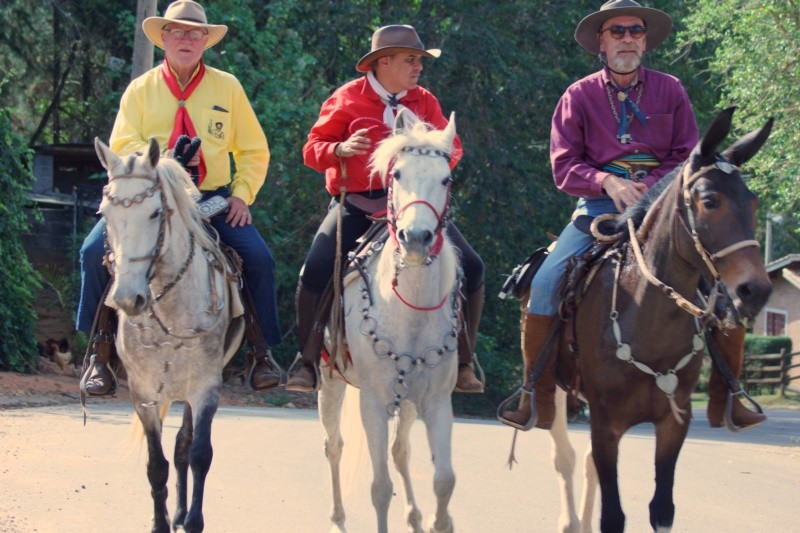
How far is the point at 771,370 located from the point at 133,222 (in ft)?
119

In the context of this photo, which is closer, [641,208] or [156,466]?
[641,208]

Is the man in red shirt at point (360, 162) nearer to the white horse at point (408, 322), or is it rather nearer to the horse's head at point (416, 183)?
the white horse at point (408, 322)

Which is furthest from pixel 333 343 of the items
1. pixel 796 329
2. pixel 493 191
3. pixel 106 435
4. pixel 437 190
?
pixel 796 329

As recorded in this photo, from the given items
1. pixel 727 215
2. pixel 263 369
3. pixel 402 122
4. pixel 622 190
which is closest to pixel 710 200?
pixel 727 215

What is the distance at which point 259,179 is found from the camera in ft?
27.2

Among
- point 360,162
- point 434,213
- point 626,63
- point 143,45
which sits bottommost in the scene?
point 434,213

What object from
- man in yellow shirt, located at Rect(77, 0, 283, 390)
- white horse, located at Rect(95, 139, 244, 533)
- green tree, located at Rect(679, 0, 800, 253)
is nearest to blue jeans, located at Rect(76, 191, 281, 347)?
man in yellow shirt, located at Rect(77, 0, 283, 390)

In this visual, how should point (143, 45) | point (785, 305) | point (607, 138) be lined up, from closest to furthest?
point (607, 138) < point (143, 45) < point (785, 305)

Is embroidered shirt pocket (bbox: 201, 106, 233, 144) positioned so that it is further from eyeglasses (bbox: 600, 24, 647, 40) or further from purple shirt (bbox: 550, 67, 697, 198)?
eyeglasses (bbox: 600, 24, 647, 40)

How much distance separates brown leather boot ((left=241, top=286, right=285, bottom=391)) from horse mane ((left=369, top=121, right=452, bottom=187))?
5.72 feet

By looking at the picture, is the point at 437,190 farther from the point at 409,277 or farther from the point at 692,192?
the point at 692,192

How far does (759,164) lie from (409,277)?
12432mm

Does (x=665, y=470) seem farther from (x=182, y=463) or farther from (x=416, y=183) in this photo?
(x=182, y=463)

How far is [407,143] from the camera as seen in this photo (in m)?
6.43
